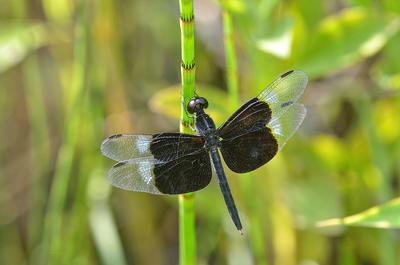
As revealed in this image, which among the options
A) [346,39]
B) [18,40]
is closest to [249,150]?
[346,39]

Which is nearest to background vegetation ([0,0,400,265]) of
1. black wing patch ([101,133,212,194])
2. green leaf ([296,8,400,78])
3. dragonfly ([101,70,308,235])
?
green leaf ([296,8,400,78])

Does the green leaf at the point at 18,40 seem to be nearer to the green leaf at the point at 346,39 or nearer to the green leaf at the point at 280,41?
the green leaf at the point at 280,41

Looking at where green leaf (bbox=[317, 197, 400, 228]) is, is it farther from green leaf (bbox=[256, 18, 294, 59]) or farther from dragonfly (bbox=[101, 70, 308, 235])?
green leaf (bbox=[256, 18, 294, 59])

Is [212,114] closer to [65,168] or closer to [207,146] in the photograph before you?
[207,146]

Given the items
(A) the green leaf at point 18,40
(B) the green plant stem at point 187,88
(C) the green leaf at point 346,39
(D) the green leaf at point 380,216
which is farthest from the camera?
(A) the green leaf at point 18,40

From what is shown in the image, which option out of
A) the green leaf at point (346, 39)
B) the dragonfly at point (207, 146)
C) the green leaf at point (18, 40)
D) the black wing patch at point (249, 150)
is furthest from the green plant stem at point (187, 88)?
the green leaf at point (18, 40)
